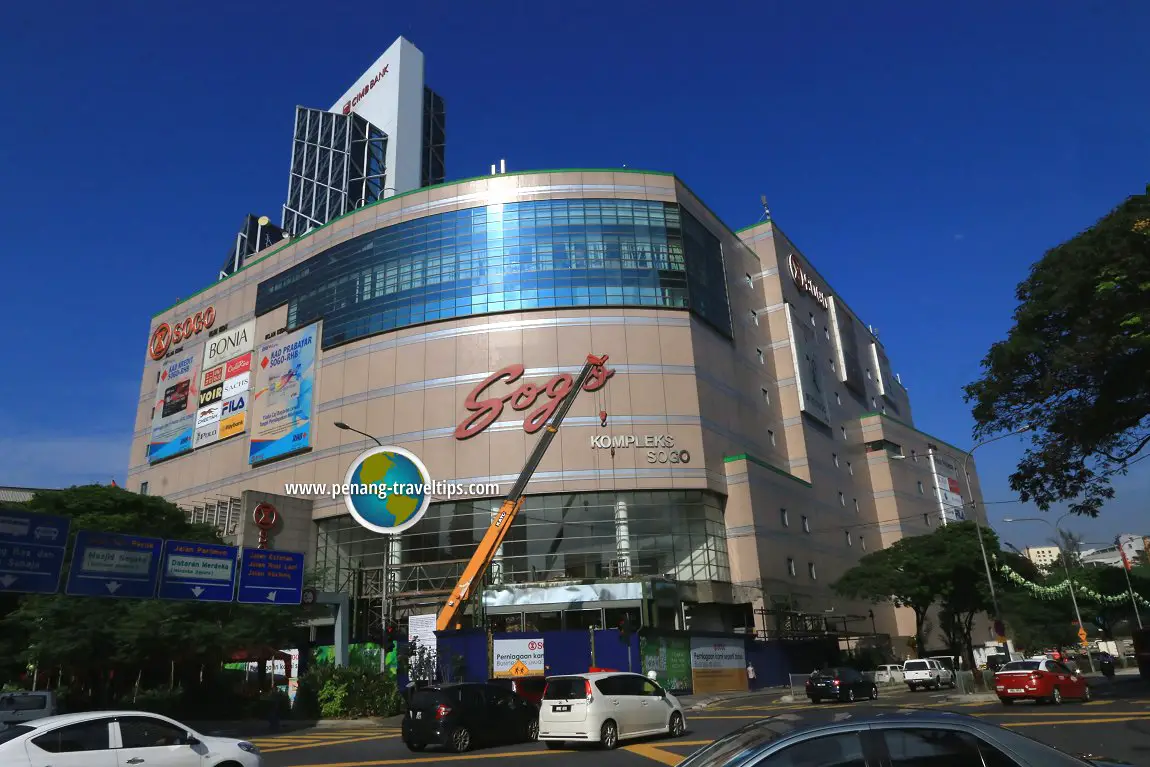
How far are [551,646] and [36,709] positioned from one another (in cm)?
1821

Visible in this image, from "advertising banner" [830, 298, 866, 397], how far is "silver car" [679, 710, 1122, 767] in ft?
244

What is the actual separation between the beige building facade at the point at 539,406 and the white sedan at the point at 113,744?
30388mm

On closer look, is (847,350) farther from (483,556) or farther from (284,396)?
(483,556)

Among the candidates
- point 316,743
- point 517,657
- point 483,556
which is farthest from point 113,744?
point 483,556

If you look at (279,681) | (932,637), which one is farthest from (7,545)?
(932,637)

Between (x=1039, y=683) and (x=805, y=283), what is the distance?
52.7 m

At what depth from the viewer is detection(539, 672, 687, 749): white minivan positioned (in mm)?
16781

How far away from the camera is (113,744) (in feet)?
35.8

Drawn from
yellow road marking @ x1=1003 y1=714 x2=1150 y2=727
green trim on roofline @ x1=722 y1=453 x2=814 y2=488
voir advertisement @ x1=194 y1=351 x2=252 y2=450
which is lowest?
yellow road marking @ x1=1003 y1=714 x2=1150 y2=727

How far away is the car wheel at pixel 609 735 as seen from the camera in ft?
55.0

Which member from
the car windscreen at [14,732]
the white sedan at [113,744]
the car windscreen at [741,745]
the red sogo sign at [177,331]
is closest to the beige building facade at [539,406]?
the red sogo sign at [177,331]

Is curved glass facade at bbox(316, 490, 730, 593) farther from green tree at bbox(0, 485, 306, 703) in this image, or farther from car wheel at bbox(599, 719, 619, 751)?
car wheel at bbox(599, 719, 619, 751)

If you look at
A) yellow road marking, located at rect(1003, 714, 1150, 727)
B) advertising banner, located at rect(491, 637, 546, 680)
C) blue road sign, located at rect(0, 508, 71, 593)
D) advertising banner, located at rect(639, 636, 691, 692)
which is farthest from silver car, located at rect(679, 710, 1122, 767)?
advertising banner, located at rect(639, 636, 691, 692)

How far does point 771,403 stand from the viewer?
6134cm
